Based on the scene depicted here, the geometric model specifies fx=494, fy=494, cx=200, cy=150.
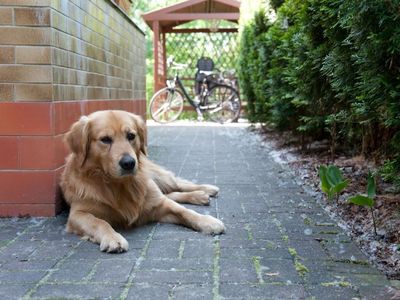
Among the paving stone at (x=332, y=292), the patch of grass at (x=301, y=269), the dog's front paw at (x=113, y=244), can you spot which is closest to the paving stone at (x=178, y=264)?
the dog's front paw at (x=113, y=244)

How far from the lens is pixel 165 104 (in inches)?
516

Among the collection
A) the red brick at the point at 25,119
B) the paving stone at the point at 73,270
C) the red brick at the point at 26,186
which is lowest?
the paving stone at the point at 73,270

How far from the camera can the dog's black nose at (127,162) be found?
3.07 meters

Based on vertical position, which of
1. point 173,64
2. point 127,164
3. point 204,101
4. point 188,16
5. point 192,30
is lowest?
point 127,164

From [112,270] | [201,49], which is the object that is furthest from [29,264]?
[201,49]

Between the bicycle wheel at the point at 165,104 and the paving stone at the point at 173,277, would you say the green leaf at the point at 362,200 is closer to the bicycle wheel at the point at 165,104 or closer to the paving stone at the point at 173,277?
the paving stone at the point at 173,277

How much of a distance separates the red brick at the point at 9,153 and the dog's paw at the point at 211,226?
4.67 feet

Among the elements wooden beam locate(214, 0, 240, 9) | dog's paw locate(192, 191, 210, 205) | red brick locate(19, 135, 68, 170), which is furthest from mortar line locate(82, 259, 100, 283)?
wooden beam locate(214, 0, 240, 9)

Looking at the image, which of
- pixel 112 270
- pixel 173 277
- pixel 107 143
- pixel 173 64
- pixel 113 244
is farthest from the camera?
pixel 173 64

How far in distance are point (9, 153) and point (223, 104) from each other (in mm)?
9892

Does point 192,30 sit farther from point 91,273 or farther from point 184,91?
point 91,273

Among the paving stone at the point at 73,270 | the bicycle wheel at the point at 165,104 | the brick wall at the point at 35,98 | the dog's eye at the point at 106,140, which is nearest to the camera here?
the paving stone at the point at 73,270

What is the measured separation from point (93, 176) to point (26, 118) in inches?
26.1

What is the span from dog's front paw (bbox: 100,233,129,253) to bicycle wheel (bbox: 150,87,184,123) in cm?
1020
